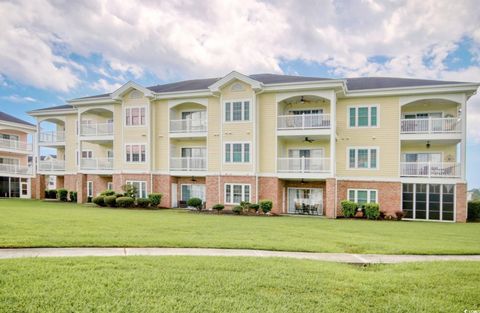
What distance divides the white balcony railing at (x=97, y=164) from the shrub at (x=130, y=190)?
353 cm

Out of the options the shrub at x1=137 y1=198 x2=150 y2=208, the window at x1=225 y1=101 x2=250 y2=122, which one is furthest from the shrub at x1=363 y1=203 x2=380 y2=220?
the shrub at x1=137 y1=198 x2=150 y2=208

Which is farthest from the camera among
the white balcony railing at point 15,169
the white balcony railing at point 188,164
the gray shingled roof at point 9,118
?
the gray shingled roof at point 9,118

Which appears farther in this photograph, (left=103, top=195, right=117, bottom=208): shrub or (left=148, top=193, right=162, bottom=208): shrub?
(left=148, top=193, right=162, bottom=208): shrub

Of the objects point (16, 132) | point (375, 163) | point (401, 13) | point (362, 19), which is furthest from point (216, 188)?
point (16, 132)

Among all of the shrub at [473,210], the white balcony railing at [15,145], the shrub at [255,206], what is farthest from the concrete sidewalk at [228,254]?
the white balcony railing at [15,145]

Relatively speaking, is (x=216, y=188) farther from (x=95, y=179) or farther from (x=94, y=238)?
(x=94, y=238)

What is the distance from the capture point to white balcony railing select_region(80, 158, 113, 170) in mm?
27438

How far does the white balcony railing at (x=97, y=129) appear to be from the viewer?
2756cm

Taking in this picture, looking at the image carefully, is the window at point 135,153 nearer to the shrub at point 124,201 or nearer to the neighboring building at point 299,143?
the neighboring building at point 299,143

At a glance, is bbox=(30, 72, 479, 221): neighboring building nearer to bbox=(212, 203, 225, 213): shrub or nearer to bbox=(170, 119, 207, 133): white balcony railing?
bbox=(170, 119, 207, 133): white balcony railing

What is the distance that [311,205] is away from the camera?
23406 mm

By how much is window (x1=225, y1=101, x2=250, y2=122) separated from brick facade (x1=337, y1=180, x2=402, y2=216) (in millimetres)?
8549

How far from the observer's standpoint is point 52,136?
31.9m

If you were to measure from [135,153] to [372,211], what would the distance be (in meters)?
19.0
